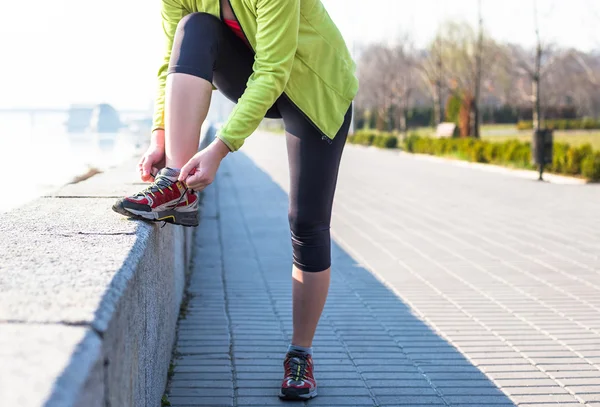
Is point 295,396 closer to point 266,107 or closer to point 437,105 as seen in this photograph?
point 266,107

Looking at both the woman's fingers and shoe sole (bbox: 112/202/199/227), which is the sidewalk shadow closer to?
shoe sole (bbox: 112/202/199/227)

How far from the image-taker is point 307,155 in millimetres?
2682

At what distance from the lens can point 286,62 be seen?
7.99 feet

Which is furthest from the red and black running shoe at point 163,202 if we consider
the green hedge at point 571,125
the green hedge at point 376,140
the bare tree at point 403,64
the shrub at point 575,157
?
the green hedge at point 571,125

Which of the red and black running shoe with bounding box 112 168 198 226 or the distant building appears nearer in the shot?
the red and black running shoe with bounding box 112 168 198 226

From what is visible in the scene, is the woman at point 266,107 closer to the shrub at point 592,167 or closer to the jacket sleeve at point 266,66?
the jacket sleeve at point 266,66

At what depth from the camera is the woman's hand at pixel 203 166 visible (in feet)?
7.70

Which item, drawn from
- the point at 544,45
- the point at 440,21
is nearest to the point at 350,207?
the point at 544,45

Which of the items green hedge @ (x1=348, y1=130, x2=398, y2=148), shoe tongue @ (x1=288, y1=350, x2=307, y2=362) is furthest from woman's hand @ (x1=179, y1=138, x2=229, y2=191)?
green hedge @ (x1=348, y1=130, x2=398, y2=148)

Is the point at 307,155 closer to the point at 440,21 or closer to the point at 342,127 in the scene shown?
the point at 342,127

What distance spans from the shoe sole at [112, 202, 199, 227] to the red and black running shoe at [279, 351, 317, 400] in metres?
0.69

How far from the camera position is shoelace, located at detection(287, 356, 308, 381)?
2879mm

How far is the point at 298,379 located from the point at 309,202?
0.65 metres

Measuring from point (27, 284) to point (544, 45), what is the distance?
22174 mm
